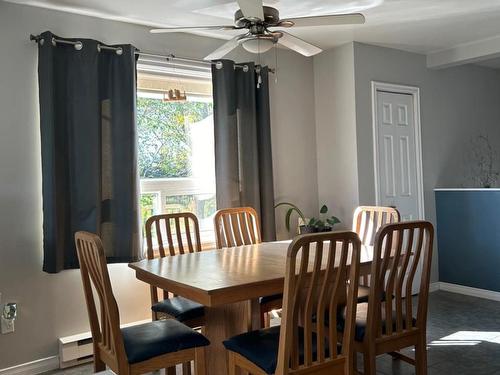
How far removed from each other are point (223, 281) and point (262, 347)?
12.7 inches

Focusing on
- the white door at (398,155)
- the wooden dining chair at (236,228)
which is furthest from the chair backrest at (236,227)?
the white door at (398,155)

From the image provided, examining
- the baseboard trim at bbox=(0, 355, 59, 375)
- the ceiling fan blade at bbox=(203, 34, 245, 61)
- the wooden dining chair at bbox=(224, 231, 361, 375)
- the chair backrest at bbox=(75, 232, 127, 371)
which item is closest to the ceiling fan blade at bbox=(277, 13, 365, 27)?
the ceiling fan blade at bbox=(203, 34, 245, 61)

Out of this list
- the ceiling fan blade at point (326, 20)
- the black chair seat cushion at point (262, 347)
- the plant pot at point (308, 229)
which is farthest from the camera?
the plant pot at point (308, 229)

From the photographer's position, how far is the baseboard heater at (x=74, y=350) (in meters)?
3.03

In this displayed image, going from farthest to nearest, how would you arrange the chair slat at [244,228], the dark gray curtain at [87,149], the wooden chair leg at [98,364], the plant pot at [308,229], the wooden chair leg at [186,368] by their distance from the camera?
the plant pot at [308,229]
the chair slat at [244,228]
the dark gray curtain at [87,149]
the wooden chair leg at [186,368]
the wooden chair leg at [98,364]

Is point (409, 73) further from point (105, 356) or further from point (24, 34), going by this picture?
point (105, 356)

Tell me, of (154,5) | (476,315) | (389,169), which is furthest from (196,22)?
(476,315)

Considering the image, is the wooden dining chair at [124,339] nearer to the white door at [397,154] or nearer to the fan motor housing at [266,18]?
the fan motor housing at [266,18]

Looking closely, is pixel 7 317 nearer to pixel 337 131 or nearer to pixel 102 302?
pixel 102 302

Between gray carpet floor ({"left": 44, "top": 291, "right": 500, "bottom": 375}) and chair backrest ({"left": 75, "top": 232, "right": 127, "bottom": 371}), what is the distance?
986mm

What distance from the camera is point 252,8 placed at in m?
2.22

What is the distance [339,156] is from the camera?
4.28 meters

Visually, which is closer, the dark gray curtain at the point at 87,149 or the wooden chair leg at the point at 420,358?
the wooden chair leg at the point at 420,358

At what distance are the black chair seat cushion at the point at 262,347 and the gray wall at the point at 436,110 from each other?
2.33 metres
